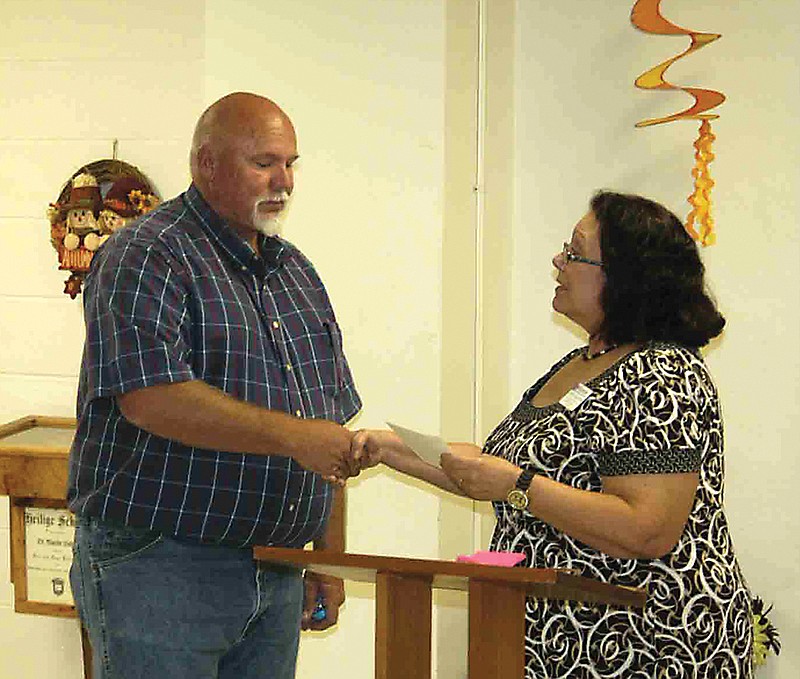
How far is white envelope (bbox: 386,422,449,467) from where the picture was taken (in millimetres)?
1784

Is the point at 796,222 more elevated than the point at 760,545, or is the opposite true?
the point at 796,222

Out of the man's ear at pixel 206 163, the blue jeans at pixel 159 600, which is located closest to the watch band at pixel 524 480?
the blue jeans at pixel 159 600

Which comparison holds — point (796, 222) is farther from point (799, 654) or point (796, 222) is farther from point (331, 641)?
point (331, 641)

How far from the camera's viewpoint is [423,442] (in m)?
1.83

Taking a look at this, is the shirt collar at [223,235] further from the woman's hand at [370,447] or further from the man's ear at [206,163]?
the woman's hand at [370,447]

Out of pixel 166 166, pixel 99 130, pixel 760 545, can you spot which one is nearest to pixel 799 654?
pixel 760 545

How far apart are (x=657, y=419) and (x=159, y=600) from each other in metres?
0.91

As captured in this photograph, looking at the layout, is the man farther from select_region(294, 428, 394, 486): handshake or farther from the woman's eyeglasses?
the woman's eyeglasses

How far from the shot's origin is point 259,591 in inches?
85.2

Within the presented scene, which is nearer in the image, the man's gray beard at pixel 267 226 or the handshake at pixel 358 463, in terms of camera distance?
the handshake at pixel 358 463

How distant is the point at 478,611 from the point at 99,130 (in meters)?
2.34

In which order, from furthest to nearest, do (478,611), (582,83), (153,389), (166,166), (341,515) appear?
(166,166)
(582,83)
(341,515)
(153,389)
(478,611)

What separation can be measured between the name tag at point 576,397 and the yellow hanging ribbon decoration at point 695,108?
921 mm

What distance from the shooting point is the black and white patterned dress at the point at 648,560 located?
78.5 inches
